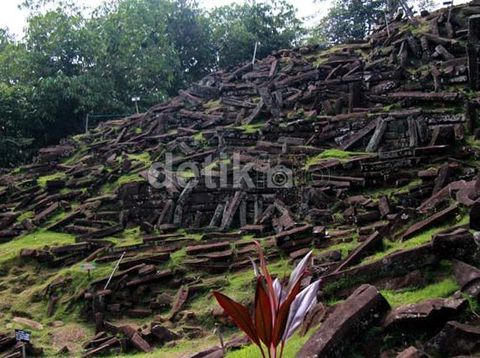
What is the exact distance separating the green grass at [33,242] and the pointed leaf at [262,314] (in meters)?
9.98

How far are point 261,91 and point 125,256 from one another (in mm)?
10002

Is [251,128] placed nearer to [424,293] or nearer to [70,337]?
[70,337]

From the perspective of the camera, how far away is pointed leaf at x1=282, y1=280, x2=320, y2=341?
3.12 metres

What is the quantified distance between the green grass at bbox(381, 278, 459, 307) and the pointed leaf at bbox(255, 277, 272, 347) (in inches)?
81.7

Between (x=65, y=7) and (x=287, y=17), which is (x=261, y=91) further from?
(x=65, y=7)

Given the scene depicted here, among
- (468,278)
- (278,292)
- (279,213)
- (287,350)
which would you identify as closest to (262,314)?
(278,292)

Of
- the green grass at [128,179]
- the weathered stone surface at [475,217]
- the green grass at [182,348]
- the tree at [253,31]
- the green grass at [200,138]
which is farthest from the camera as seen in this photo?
the tree at [253,31]

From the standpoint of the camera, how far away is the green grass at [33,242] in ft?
38.9

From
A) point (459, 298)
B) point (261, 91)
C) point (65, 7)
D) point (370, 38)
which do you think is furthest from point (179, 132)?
point (65, 7)

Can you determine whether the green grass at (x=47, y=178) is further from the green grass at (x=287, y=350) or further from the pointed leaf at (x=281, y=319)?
the pointed leaf at (x=281, y=319)

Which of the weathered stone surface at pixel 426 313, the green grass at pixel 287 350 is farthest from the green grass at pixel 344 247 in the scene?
the weathered stone surface at pixel 426 313

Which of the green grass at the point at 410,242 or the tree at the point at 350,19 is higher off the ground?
the tree at the point at 350,19

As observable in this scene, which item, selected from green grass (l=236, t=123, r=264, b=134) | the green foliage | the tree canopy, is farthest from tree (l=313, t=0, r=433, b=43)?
green grass (l=236, t=123, r=264, b=134)

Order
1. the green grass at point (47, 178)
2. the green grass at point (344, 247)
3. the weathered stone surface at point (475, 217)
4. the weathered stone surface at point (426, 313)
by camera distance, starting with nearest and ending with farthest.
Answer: the weathered stone surface at point (426, 313), the weathered stone surface at point (475, 217), the green grass at point (344, 247), the green grass at point (47, 178)
